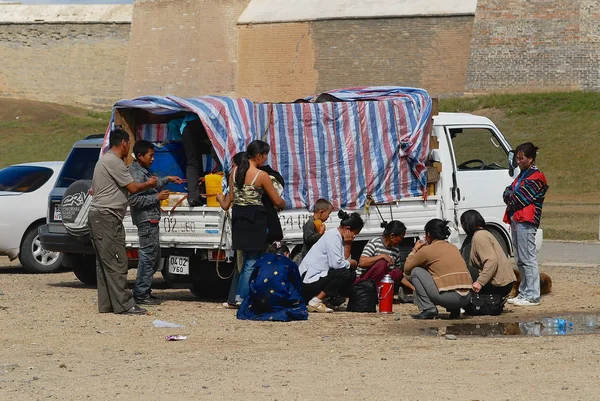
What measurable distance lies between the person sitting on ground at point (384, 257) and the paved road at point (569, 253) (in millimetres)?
5502

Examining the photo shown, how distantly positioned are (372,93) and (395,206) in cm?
138

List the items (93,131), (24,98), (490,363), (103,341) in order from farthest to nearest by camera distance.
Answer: (24,98) < (93,131) < (103,341) < (490,363)

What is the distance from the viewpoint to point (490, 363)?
7785mm

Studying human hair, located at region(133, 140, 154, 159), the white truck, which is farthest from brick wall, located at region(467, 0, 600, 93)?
human hair, located at region(133, 140, 154, 159)

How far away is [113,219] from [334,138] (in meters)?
2.75

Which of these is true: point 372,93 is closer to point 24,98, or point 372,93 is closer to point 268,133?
point 268,133

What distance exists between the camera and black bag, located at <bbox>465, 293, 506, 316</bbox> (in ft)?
34.3

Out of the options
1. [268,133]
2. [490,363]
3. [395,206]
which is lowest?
[490,363]

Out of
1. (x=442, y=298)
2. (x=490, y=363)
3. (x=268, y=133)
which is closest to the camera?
(x=490, y=363)

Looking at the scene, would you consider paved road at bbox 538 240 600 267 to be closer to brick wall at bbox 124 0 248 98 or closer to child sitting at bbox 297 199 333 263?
child sitting at bbox 297 199 333 263

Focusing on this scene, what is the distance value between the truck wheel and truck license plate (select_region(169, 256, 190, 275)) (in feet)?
7.28

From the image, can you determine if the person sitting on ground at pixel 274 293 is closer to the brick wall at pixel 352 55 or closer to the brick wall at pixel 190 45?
the brick wall at pixel 352 55

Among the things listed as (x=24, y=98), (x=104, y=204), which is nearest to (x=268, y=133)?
(x=104, y=204)

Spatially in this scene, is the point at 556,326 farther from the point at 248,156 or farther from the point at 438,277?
the point at 248,156
